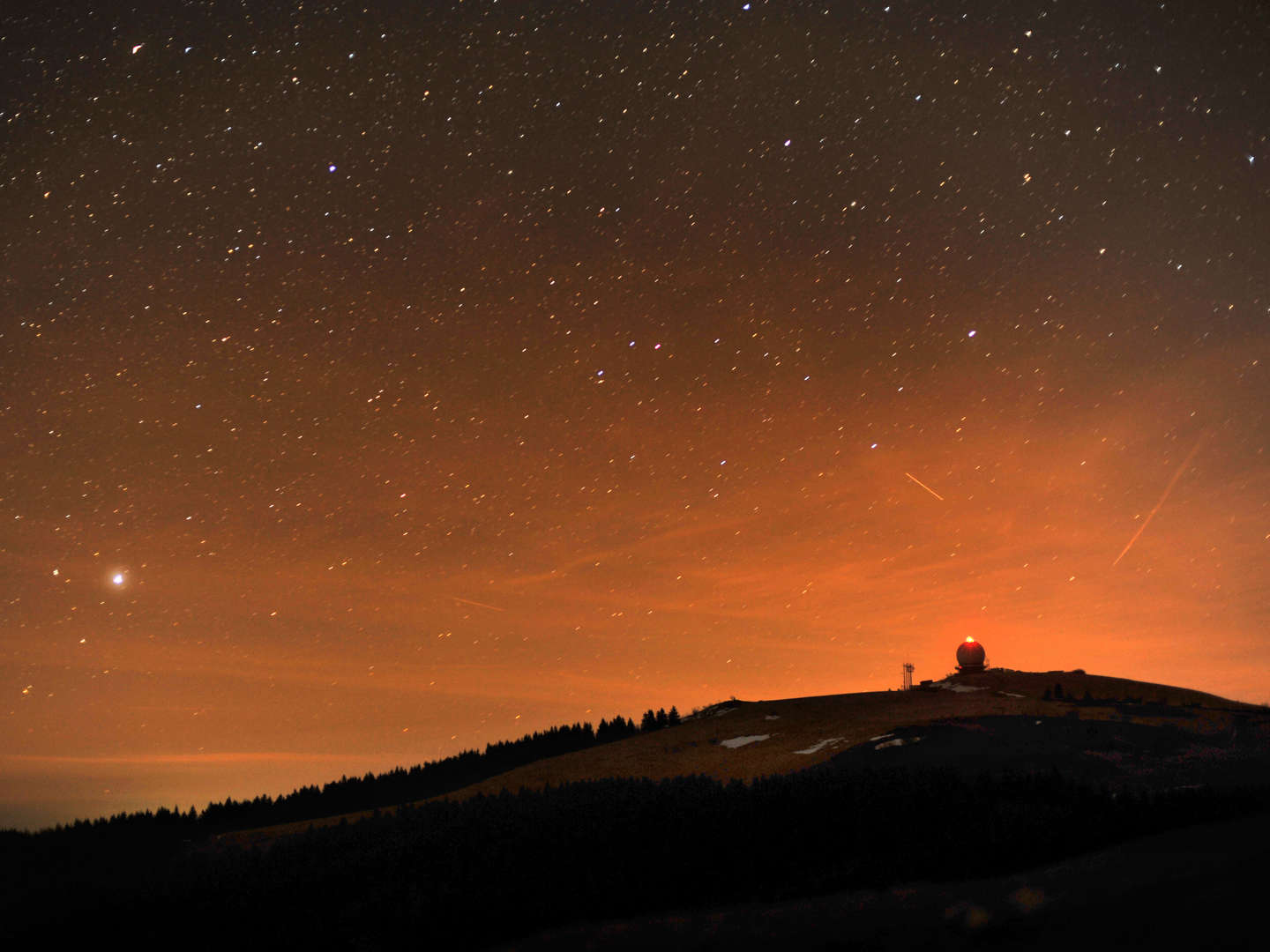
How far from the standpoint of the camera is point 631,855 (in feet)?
52.1

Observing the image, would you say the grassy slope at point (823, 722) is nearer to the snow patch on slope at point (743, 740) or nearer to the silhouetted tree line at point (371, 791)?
the snow patch on slope at point (743, 740)

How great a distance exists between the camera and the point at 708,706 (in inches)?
1654

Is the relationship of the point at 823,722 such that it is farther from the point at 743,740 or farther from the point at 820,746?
the point at 820,746

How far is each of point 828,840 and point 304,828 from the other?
75.7 ft

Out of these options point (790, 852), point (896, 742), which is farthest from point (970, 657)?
point (790, 852)

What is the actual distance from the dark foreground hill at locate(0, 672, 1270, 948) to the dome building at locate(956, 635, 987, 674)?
460 inches

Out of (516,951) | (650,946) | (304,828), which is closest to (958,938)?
(650,946)

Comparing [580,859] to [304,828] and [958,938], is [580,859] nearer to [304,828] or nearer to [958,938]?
[958,938]

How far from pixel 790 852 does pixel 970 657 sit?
97.2 feet

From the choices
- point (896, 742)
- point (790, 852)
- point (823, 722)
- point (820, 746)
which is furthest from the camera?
point (823, 722)

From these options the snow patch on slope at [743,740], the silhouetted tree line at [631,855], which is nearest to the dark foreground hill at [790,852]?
the silhouetted tree line at [631,855]

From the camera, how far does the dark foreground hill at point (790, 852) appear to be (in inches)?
449

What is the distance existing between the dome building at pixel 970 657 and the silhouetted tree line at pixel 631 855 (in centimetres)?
2055

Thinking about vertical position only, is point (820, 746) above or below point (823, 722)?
below
